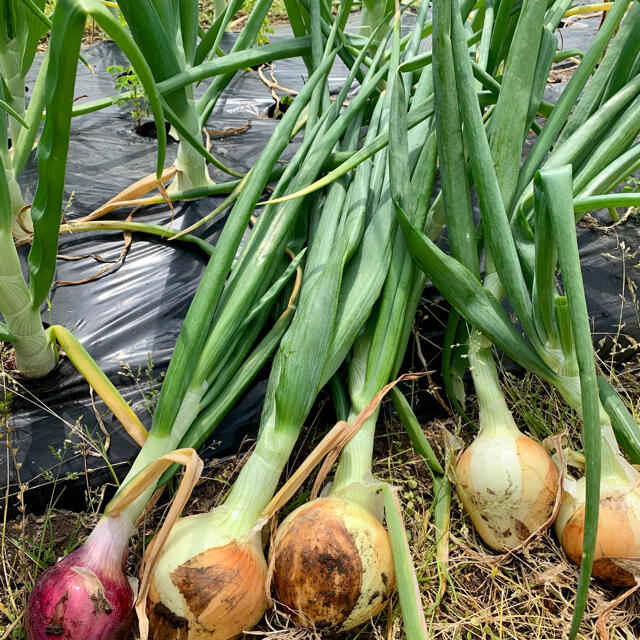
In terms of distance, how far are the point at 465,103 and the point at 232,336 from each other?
554 mm

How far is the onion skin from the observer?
3.21ft

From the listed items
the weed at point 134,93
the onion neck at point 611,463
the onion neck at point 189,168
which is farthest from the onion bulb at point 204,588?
the weed at point 134,93

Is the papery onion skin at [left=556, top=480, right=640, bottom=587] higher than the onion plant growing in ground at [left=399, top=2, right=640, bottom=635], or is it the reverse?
the onion plant growing in ground at [left=399, top=2, right=640, bottom=635]

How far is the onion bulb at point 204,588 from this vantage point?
0.85 metres

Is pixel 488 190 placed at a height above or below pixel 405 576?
above

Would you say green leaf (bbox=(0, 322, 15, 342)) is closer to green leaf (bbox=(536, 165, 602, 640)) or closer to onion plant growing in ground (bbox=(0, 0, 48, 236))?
onion plant growing in ground (bbox=(0, 0, 48, 236))

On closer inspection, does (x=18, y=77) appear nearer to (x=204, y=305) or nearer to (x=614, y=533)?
(x=204, y=305)

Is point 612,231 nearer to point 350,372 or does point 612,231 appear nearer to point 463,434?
point 463,434

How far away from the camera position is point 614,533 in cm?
93

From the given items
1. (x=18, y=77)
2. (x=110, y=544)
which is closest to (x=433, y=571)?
(x=110, y=544)

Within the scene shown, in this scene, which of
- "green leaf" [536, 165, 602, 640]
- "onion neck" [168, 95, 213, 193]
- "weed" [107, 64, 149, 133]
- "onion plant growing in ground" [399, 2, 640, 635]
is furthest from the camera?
"weed" [107, 64, 149, 133]

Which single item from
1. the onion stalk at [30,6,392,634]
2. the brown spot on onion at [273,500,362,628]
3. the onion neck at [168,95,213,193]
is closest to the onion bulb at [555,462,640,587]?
the brown spot on onion at [273,500,362,628]

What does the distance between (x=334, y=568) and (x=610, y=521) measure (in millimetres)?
429

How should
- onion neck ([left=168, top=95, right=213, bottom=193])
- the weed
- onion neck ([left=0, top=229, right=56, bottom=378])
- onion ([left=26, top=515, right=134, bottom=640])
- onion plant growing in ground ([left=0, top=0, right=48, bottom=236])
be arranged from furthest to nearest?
the weed → onion neck ([left=168, top=95, right=213, bottom=193]) → onion plant growing in ground ([left=0, top=0, right=48, bottom=236]) → onion neck ([left=0, top=229, right=56, bottom=378]) → onion ([left=26, top=515, right=134, bottom=640])
